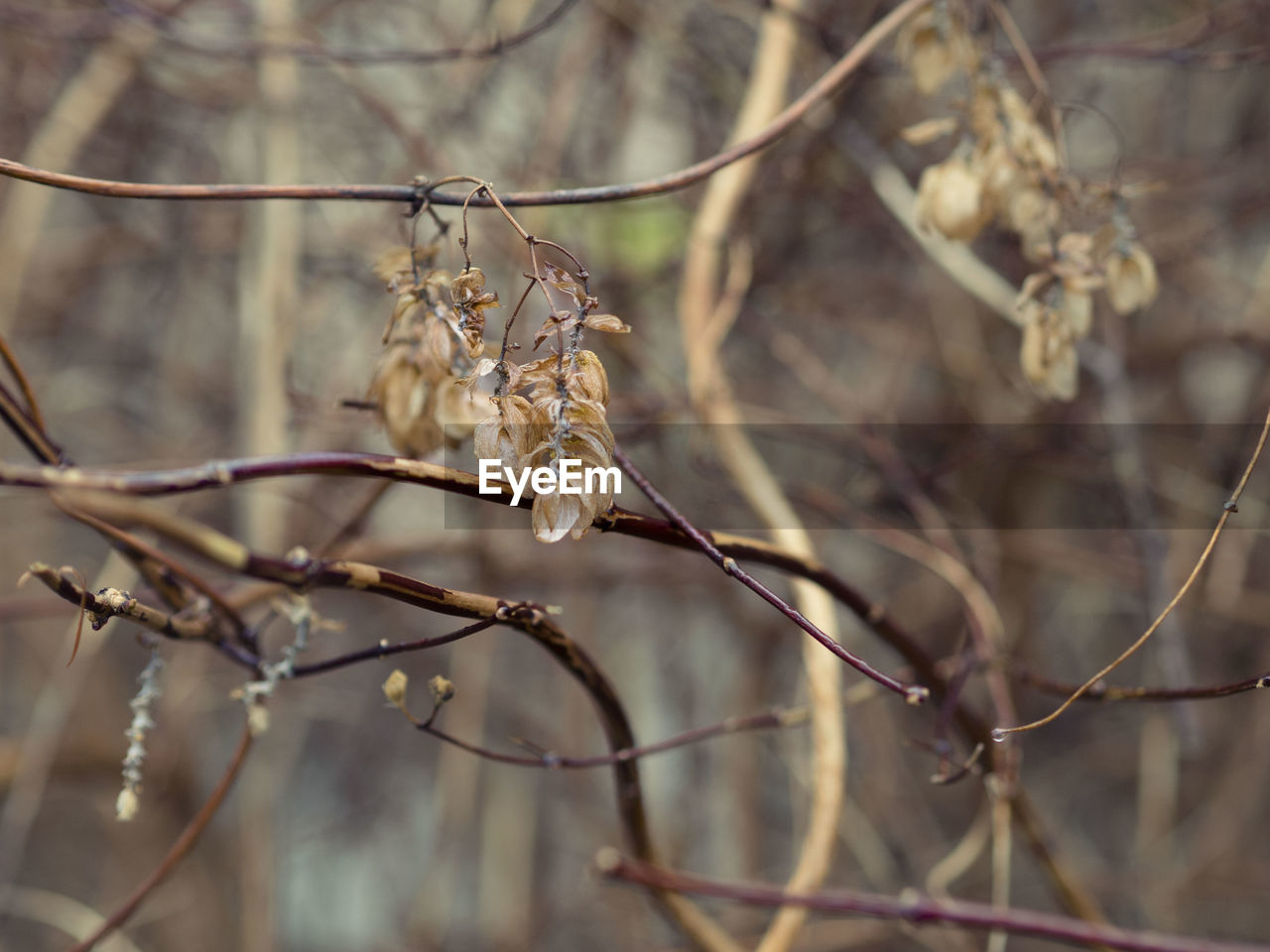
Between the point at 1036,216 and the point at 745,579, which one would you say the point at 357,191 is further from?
the point at 1036,216

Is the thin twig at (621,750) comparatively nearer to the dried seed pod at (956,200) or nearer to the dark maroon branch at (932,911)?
the dark maroon branch at (932,911)

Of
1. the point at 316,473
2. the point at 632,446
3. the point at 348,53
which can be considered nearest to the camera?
the point at 316,473

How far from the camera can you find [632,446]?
2.71ft

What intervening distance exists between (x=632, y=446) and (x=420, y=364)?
0.42 meters

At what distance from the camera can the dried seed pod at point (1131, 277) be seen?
18.8 inches

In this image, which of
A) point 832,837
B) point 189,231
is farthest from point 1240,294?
point 189,231

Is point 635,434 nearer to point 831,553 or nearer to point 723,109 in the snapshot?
point 723,109

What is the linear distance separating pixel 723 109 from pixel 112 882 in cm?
126

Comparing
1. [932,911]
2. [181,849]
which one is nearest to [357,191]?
[181,849]

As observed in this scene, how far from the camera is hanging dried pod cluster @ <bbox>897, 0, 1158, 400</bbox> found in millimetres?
468

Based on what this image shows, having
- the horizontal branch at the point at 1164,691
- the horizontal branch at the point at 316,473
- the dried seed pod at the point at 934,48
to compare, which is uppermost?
the dried seed pod at the point at 934,48

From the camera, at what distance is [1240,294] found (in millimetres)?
1129

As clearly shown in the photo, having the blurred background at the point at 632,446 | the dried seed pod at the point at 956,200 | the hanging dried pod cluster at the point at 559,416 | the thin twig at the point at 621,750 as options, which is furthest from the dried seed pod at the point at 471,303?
the blurred background at the point at 632,446

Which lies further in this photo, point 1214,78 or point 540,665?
point 540,665
